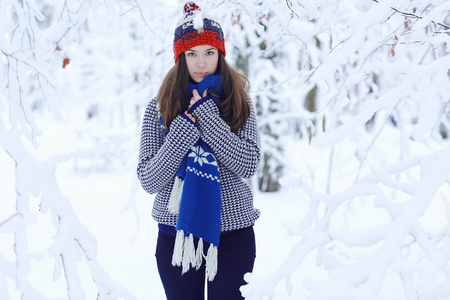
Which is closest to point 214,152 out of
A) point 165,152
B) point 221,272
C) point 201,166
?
point 201,166

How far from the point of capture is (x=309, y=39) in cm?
214

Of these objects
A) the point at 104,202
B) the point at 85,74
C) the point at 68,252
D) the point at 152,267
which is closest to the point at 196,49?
the point at 68,252

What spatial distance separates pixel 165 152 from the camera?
1817 mm

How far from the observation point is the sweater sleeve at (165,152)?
1.82m

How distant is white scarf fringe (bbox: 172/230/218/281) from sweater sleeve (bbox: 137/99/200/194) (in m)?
0.24

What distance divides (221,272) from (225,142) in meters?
0.56

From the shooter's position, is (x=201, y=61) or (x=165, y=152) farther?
(x=201, y=61)

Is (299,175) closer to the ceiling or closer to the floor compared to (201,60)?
closer to the floor

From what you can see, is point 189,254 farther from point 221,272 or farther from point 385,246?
point 385,246

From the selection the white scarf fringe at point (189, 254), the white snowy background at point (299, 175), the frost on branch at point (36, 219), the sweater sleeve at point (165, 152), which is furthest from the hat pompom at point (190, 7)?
the white scarf fringe at point (189, 254)

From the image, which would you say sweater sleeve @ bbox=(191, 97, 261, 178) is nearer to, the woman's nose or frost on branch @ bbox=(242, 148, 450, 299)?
the woman's nose

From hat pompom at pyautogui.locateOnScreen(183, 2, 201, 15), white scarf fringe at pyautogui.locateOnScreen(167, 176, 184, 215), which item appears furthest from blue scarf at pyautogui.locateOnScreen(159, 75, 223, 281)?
hat pompom at pyautogui.locateOnScreen(183, 2, 201, 15)

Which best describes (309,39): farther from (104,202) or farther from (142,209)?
(104,202)

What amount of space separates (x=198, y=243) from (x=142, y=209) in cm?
479
